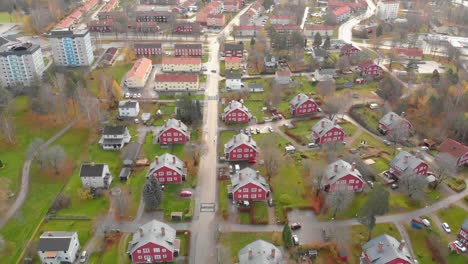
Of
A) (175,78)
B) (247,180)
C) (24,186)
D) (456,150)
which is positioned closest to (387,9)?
(175,78)

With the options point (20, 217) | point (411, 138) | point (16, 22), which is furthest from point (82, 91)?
point (16, 22)

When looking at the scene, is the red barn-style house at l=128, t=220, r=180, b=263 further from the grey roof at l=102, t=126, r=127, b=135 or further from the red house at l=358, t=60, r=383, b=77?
the red house at l=358, t=60, r=383, b=77

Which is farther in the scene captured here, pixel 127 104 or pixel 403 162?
pixel 127 104

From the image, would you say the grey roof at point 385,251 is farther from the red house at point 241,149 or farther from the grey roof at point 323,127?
the grey roof at point 323,127

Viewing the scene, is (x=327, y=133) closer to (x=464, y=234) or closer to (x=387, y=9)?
(x=464, y=234)

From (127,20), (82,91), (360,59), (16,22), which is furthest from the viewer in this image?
(16,22)

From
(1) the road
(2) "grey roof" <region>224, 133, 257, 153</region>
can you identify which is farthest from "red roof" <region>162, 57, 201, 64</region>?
(2) "grey roof" <region>224, 133, 257, 153</region>

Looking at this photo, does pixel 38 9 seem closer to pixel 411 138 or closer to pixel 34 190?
pixel 34 190
